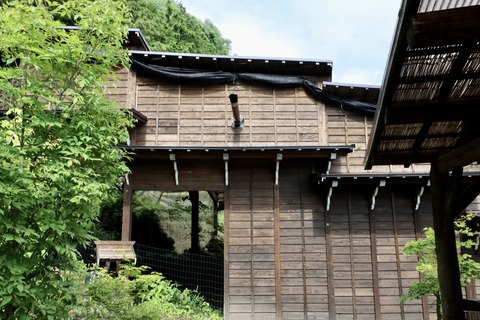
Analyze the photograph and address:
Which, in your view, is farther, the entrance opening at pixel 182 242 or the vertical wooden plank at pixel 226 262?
the entrance opening at pixel 182 242

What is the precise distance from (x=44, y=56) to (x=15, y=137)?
2.91 feet

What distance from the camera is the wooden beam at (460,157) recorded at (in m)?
4.16

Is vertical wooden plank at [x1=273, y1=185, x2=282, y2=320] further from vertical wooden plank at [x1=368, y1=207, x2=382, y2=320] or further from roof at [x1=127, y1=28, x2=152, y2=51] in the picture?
roof at [x1=127, y1=28, x2=152, y2=51]

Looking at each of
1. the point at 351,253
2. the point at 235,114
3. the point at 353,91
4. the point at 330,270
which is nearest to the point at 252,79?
the point at 235,114

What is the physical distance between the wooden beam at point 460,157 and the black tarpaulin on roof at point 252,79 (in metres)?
5.84

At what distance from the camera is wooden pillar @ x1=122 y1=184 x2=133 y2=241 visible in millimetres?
9987

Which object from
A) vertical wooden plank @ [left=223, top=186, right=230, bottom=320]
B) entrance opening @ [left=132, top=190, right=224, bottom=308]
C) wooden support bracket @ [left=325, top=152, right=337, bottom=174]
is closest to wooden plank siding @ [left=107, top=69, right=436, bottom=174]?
wooden support bracket @ [left=325, top=152, right=337, bottom=174]

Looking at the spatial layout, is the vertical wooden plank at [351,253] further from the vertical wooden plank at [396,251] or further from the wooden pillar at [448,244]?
the wooden pillar at [448,244]

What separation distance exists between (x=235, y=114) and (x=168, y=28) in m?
15.2

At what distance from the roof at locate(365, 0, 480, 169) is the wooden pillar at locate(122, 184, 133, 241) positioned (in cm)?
642

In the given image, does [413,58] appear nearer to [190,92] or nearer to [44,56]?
[44,56]

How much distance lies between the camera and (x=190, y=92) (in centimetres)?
1106

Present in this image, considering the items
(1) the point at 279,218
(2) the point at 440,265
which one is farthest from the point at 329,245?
(2) the point at 440,265

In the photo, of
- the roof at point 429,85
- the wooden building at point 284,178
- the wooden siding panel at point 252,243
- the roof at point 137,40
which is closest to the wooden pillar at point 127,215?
the wooden building at point 284,178
